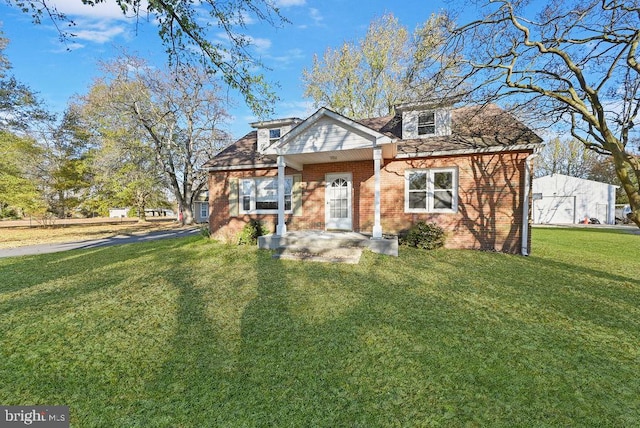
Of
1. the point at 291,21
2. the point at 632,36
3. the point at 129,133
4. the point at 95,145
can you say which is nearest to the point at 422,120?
the point at 632,36

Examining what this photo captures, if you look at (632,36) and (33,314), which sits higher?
(632,36)

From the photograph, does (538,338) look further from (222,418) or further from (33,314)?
(33,314)

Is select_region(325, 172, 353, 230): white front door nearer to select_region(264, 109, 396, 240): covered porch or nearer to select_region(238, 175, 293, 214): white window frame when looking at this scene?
select_region(264, 109, 396, 240): covered porch

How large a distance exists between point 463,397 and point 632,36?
8044mm

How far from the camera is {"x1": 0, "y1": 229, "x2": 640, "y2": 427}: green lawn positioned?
99.1 inches

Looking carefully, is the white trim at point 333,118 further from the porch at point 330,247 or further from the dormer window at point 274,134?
the dormer window at point 274,134

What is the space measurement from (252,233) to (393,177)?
5715 mm

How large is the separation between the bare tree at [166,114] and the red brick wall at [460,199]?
45.3 ft

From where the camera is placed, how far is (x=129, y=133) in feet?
72.4

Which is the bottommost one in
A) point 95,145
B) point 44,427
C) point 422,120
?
point 44,427

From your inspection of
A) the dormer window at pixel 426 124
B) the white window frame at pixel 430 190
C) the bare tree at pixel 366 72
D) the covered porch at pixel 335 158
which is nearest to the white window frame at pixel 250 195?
the covered porch at pixel 335 158

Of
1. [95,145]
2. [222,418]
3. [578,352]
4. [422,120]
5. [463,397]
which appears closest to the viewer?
[222,418]

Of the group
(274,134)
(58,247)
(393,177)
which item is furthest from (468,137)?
(58,247)

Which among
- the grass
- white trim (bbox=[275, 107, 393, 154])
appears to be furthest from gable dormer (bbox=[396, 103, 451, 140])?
the grass
